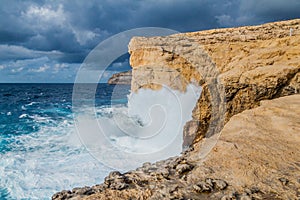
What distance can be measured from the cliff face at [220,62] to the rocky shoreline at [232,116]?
3 centimetres

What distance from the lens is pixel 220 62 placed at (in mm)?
8133

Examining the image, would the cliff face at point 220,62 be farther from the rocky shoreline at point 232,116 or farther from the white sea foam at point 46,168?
the white sea foam at point 46,168

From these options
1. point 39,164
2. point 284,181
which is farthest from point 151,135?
point 284,181

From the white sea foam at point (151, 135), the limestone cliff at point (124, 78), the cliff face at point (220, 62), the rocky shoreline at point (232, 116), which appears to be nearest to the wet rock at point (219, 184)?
the rocky shoreline at point (232, 116)

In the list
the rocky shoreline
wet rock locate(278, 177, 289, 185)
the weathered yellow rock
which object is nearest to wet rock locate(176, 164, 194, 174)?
the rocky shoreline

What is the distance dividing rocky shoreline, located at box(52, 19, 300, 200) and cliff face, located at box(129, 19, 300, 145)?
0.03 m

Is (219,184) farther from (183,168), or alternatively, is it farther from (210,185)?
(183,168)

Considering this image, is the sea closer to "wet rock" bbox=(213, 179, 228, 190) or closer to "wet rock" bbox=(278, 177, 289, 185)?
"wet rock" bbox=(213, 179, 228, 190)

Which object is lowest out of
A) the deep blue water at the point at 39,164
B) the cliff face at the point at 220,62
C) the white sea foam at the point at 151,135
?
the deep blue water at the point at 39,164

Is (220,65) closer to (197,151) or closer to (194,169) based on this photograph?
(197,151)

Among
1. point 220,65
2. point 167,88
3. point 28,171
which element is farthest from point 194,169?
point 28,171

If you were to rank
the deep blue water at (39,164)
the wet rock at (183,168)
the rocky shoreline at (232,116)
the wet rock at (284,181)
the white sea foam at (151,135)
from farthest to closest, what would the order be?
the white sea foam at (151,135) → the deep blue water at (39,164) → the wet rock at (183,168) → the rocky shoreline at (232,116) → the wet rock at (284,181)

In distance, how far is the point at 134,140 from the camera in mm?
10906

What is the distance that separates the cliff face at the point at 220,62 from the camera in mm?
6570
